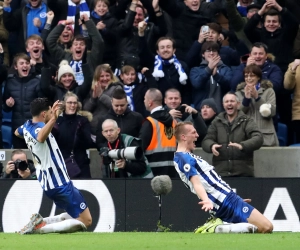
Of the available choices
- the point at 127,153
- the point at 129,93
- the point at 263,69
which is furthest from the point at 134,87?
the point at 127,153

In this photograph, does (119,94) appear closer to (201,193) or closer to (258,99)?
(258,99)

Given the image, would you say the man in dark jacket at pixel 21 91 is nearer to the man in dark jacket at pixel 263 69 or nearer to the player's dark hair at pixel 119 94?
the player's dark hair at pixel 119 94

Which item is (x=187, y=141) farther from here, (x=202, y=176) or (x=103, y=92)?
(x=103, y=92)

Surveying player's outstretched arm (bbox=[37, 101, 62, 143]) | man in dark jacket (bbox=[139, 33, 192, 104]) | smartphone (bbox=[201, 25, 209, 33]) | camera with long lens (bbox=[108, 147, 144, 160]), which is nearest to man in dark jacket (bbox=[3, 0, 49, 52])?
man in dark jacket (bbox=[139, 33, 192, 104])

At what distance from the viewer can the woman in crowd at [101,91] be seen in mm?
15656

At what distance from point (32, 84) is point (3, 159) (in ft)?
4.67

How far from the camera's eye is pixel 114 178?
47.9ft

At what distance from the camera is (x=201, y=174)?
11812mm

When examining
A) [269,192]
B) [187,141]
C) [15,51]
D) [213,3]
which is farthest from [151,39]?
[187,141]

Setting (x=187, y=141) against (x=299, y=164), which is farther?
(x=299, y=164)

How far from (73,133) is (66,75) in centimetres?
138

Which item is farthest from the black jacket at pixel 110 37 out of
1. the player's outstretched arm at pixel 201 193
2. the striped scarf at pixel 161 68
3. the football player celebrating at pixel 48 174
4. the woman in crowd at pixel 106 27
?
the player's outstretched arm at pixel 201 193

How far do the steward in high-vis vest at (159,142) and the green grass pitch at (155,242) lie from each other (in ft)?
11.1

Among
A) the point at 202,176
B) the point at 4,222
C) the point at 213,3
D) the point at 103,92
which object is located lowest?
the point at 4,222
